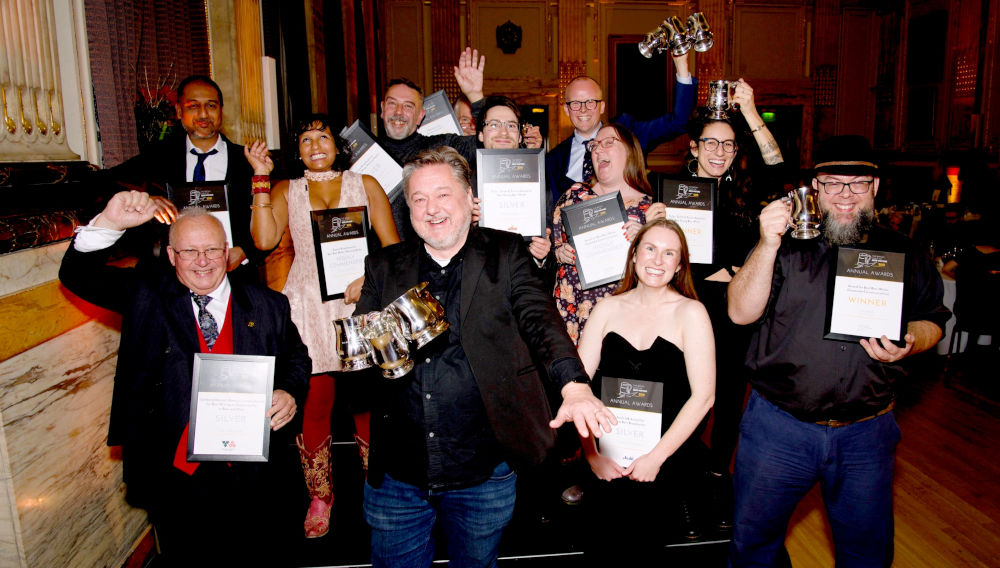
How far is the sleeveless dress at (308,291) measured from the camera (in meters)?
2.76

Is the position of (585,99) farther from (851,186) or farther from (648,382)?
(648,382)

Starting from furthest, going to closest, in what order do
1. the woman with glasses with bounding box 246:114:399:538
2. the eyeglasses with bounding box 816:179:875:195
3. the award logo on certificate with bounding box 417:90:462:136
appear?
the award logo on certificate with bounding box 417:90:462:136
the woman with glasses with bounding box 246:114:399:538
the eyeglasses with bounding box 816:179:875:195

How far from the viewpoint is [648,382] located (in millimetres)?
2154

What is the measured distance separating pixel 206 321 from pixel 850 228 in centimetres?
225

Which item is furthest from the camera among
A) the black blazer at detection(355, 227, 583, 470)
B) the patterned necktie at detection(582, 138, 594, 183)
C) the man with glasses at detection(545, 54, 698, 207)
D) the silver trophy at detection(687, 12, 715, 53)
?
the man with glasses at detection(545, 54, 698, 207)

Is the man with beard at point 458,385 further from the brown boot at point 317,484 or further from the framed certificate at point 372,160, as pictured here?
the framed certificate at point 372,160

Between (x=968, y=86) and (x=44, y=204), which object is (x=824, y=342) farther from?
(x=968, y=86)

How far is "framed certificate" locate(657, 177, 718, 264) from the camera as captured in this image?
2676 mm

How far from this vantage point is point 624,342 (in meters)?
2.21

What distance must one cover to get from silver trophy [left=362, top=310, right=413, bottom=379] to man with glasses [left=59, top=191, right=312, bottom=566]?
63cm

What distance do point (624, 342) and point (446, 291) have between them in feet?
2.50

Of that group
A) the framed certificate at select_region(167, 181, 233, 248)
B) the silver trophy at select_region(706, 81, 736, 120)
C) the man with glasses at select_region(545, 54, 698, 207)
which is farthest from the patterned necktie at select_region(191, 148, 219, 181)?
the silver trophy at select_region(706, 81, 736, 120)

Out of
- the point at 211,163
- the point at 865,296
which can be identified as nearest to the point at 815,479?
the point at 865,296

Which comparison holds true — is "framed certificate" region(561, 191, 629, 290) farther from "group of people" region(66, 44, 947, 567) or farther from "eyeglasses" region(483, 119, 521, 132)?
"eyeglasses" region(483, 119, 521, 132)
